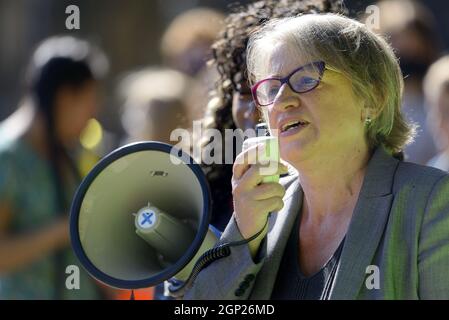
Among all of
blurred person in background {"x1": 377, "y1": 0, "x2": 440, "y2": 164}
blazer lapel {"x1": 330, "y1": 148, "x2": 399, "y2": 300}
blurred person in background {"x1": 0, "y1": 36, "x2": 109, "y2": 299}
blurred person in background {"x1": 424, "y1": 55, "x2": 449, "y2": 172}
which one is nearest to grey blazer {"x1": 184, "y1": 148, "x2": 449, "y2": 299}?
blazer lapel {"x1": 330, "y1": 148, "x2": 399, "y2": 300}

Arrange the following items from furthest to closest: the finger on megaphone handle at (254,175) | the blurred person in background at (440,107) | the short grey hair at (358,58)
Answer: the blurred person in background at (440,107), the short grey hair at (358,58), the finger on megaphone handle at (254,175)

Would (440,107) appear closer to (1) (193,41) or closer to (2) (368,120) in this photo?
(1) (193,41)

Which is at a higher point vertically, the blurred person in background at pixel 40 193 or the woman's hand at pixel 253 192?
the woman's hand at pixel 253 192

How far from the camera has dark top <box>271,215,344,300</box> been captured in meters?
2.67

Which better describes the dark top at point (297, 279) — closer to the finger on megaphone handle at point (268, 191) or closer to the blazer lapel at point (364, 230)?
the blazer lapel at point (364, 230)

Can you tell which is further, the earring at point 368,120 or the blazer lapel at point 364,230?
the earring at point 368,120

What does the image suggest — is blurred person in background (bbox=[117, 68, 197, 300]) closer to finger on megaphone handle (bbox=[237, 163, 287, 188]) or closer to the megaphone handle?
the megaphone handle

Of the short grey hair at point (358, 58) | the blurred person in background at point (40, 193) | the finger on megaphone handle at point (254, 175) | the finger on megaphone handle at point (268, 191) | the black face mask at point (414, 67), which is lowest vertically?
the blurred person in background at point (40, 193)

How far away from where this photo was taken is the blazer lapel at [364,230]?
2.56 m

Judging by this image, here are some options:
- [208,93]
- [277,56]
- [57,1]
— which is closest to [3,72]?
[57,1]

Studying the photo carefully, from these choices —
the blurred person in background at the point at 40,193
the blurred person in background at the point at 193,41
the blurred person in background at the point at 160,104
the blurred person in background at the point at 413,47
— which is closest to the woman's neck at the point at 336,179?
the blurred person in background at the point at 40,193

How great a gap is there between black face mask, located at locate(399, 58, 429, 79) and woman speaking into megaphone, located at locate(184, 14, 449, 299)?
245 cm

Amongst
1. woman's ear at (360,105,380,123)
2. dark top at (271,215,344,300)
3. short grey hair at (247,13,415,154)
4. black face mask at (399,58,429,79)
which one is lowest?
dark top at (271,215,344,300)

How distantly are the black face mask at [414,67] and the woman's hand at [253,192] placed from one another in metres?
2.85
